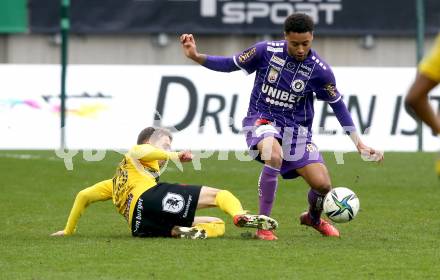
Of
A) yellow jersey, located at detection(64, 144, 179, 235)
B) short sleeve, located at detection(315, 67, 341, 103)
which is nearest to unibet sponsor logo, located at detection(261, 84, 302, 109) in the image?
short sleeve, located at detection(315, 67, 341, 103)

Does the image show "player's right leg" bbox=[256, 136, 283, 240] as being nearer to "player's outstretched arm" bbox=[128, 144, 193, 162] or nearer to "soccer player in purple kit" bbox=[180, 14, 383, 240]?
"soccer player in purple kit" bbox=[180, 14, 383, 240]

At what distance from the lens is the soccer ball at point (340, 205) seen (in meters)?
9.25

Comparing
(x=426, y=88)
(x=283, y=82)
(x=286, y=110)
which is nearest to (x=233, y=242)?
(x=286, y=110)

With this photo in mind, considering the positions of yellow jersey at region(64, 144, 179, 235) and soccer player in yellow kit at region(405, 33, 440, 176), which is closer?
soccer player in yellow kit at region(405, 33, 440, 176)

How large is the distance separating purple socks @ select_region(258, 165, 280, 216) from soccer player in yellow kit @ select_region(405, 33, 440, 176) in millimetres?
4183

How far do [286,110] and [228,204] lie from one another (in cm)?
105

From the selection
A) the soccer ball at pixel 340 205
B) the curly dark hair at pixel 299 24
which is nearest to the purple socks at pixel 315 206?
the soccer ball at pixel 340 205

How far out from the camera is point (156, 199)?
9.17 metres

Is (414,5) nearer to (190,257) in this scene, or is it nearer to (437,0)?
(437,0)

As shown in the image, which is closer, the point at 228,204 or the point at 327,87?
the point at 228,204

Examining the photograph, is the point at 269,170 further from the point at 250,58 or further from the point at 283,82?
the point at 250,58

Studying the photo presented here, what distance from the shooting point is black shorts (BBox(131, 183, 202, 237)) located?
9.17 metres

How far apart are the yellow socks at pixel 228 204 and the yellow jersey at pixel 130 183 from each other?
54 cm

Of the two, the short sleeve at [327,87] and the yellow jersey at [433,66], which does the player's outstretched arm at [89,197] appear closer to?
the short sleeve at [327,87]
